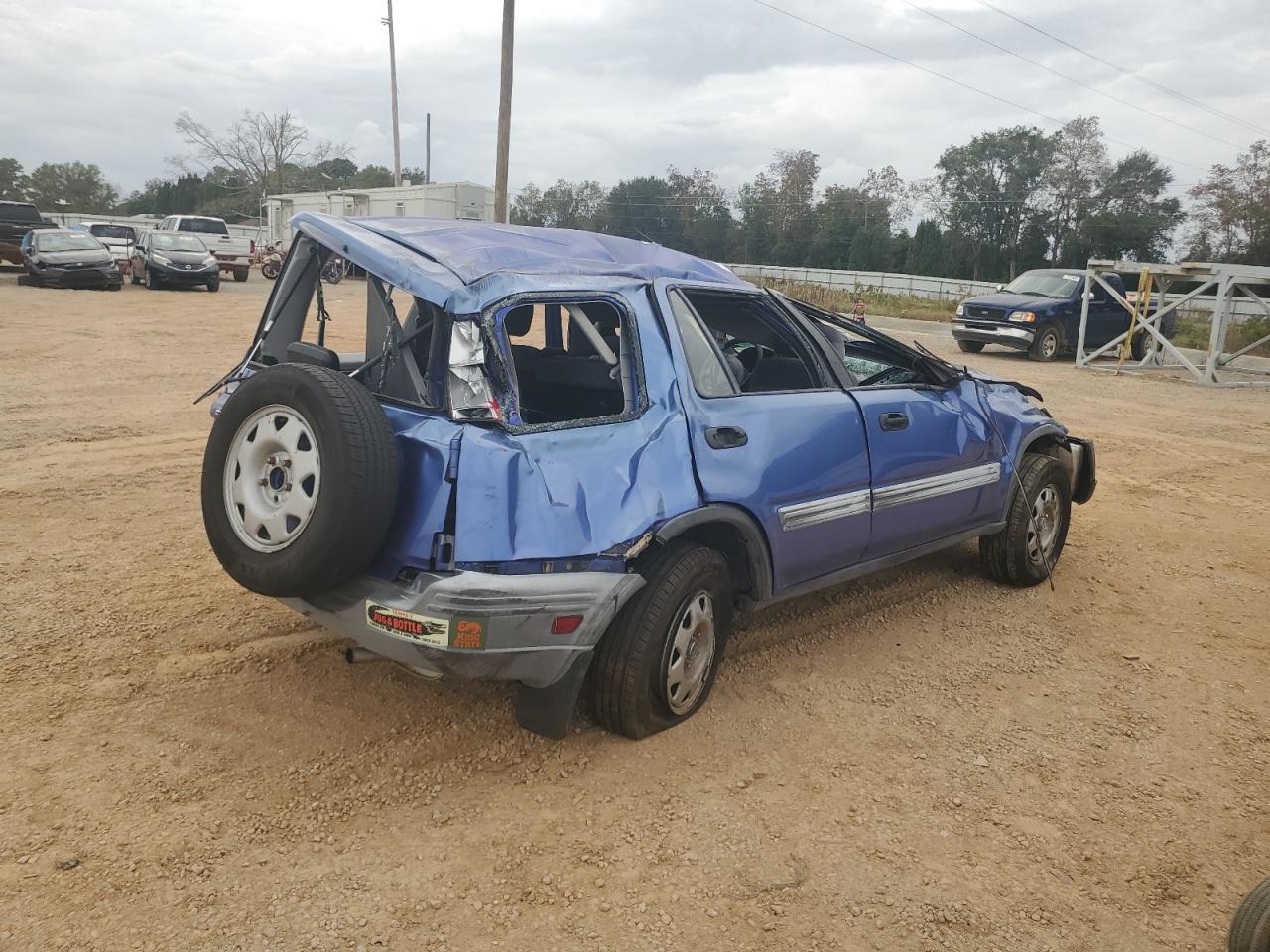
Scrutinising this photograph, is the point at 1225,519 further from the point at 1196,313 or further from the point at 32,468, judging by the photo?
the point at 1196,313

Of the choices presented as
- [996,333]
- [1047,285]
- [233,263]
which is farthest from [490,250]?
[233,263]

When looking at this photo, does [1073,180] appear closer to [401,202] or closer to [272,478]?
[401,202]

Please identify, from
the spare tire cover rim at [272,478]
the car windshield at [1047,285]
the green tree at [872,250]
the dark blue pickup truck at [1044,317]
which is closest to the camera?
the spare tire cover rim at [272,478]

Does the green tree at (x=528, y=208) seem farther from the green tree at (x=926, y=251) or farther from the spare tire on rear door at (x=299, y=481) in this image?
the spare tire on rear door at (x=299, y=481)

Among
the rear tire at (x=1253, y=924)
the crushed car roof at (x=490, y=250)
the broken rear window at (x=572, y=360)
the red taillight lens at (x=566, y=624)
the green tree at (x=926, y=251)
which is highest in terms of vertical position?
the green tree at (x=926, y=251)

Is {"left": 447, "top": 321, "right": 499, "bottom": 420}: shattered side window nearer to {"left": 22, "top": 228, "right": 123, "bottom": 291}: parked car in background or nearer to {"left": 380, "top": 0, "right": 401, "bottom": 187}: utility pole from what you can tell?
{"left": 22, "top": 228, "right": 123, "bottom": 291}: parked car in background

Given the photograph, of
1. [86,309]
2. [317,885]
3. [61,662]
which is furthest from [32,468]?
[86,309]

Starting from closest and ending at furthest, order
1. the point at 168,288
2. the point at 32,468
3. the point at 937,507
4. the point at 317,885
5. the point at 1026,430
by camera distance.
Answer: the point at 317,885
the point at 937,507
the point at 1026,430
the point at 32,468
the point at 168,288

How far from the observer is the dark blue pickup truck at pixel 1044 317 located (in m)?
18.1

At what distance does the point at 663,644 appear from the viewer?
3359mm

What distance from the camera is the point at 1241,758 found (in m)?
3.74

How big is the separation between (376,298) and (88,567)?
2.27 metres

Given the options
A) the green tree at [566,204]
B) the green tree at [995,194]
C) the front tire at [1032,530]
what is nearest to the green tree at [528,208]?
the green tree at [566,204]

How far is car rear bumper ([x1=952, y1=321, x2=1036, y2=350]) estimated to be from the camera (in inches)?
711
